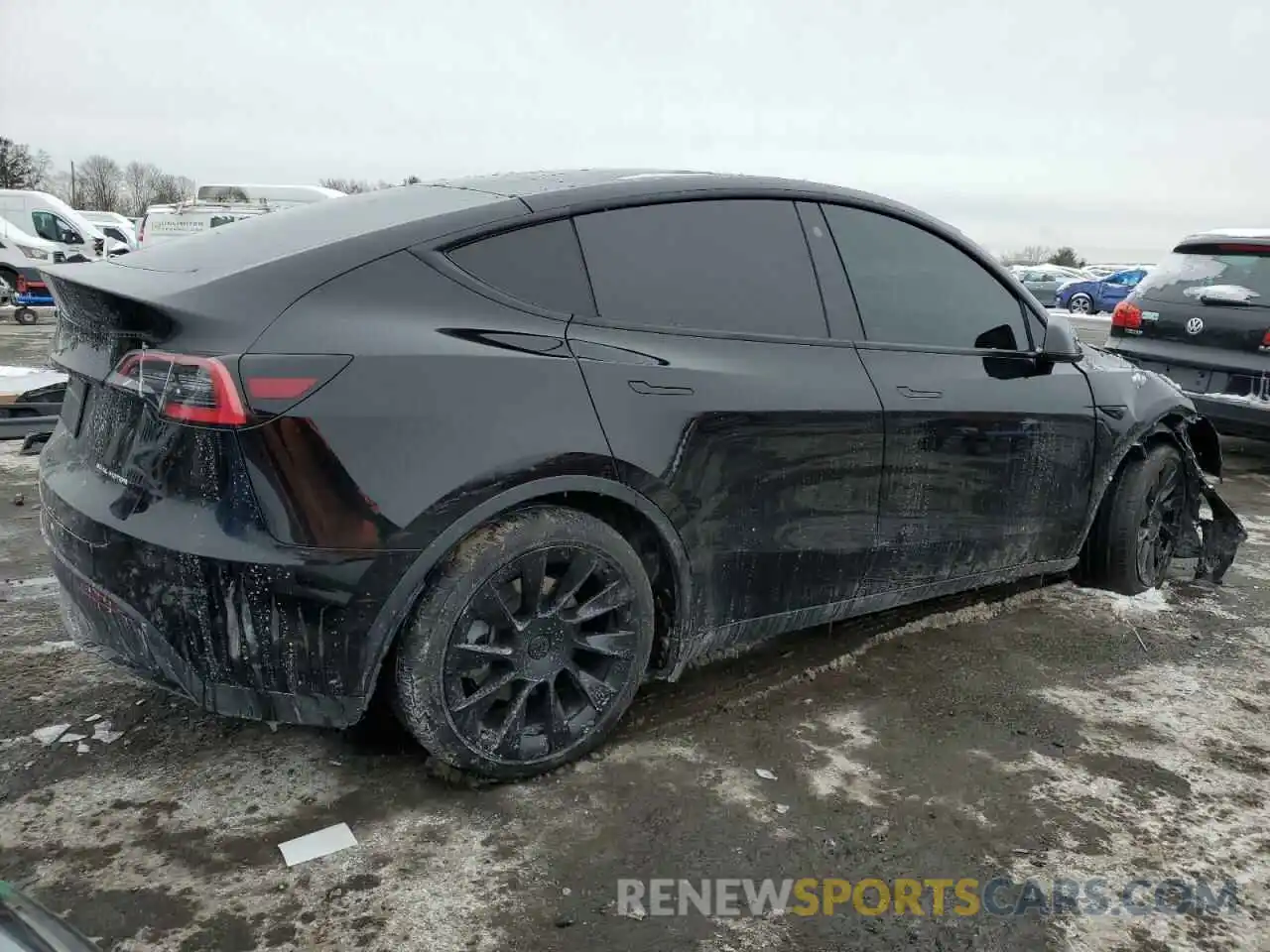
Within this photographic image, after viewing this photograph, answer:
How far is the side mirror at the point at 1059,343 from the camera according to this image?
3.62m

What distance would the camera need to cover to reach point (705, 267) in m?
2.82

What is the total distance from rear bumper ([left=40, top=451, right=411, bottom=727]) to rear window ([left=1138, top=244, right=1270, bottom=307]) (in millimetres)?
6454

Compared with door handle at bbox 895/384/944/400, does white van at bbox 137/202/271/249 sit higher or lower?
higher

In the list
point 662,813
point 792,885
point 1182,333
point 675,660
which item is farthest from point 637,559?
point 1182,333

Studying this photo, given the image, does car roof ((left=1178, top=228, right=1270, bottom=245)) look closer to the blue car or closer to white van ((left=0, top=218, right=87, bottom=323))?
white van ((left=0, top=218, right=87, bottom=323))

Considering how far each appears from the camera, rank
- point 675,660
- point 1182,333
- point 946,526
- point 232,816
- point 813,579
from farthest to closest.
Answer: point 1182,333
point 946,526
point 813,579
point 675,660
point 232,816

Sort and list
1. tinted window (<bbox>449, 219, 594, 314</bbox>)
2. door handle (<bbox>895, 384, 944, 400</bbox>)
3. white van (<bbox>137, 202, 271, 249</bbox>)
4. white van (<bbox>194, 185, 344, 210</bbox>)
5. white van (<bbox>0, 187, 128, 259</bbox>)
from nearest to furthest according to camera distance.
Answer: tinted window (<bbox>449, 219, 594, 314</bbox>), door handle (<bbox>895, 384, 944, 400</bbox>), white van (<bbox>0, 187, 128, 259</bbox>), white van (<bbox>137, 202, 271, 249</bbox>), white van (<bbox>194, 185, 344, 210</bbox>)

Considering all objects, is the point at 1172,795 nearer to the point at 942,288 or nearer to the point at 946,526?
the point at 946,526

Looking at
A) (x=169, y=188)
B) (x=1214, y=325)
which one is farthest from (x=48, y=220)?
(x=169, y=188)

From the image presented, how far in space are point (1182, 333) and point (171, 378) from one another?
6.79 metres

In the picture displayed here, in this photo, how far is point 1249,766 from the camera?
2.84 metres

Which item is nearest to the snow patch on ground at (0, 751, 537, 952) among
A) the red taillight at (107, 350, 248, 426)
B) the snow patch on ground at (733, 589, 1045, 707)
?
the red taillight at (107, 350, 248, 426)

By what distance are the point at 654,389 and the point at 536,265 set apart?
0.45 metres

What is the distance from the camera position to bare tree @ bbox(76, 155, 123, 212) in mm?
82625
